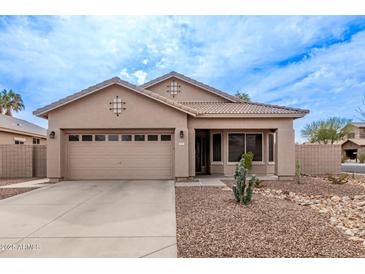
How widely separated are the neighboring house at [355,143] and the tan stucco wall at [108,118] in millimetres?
33365

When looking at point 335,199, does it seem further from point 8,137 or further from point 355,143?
point 355,143

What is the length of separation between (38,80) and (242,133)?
1732 cm

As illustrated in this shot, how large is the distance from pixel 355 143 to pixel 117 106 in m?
40.5

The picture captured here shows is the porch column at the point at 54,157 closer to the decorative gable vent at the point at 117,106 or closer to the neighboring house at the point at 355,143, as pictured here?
the decorative gable vent at the point at 117,106

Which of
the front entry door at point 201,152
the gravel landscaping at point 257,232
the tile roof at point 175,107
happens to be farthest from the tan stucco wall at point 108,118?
the gravel landscaping at point 257,232

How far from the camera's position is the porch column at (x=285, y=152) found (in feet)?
40.3

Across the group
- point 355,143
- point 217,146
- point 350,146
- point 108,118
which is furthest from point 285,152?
point 350,146

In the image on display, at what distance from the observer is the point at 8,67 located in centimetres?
1538

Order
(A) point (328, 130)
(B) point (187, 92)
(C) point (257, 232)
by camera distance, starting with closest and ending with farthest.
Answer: (C) point (257, 232), (B) point (187, 92), (A) point (328, 130)

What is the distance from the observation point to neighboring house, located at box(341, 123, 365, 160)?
37.2 metres

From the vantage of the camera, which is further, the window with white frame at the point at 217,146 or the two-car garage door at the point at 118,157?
the window with white frame at the point at 217,146

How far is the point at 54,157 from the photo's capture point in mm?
11703

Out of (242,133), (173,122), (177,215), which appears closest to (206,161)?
(242,133)
